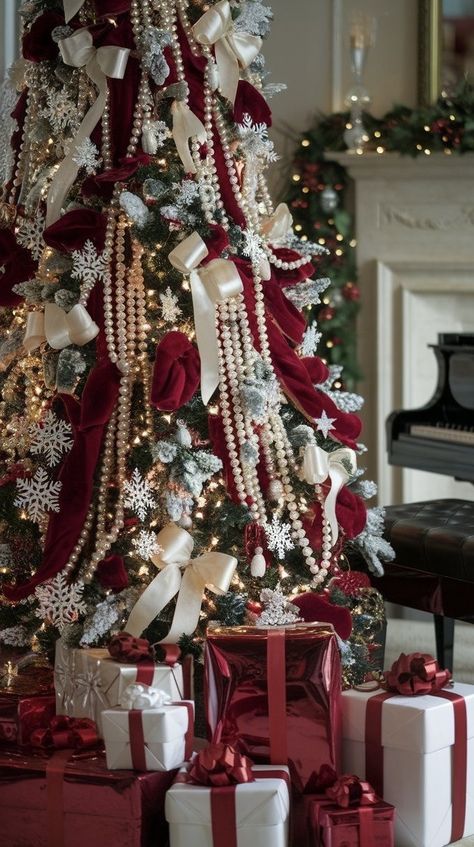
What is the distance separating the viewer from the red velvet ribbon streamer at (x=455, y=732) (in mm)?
2184

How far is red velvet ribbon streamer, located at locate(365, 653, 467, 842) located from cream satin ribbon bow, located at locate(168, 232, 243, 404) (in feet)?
2.29

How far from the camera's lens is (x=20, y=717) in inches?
88.4

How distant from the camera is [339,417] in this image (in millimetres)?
2709

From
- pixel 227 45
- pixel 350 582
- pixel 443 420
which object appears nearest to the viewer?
pixel 227 45

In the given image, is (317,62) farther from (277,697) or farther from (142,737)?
(142,737)

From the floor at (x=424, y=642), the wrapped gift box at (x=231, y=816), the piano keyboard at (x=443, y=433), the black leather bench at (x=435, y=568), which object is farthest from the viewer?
the piano keyboard at (x=443, y=433)

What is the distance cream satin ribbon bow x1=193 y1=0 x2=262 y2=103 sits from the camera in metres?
2.52

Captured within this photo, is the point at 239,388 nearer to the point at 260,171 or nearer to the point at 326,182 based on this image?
the point at 260,171

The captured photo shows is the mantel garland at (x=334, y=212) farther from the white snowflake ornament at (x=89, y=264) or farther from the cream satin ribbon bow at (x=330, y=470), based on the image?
the white snowflake ornament at (x=89, y=264)

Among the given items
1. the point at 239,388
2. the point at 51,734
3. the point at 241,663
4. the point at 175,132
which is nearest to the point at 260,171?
the point at 175,132

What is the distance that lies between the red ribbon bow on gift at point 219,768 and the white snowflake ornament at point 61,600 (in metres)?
0.54

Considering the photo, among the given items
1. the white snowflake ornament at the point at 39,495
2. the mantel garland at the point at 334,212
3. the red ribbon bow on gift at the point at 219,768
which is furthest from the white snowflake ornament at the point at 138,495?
the mantel garland at the point at 334,212

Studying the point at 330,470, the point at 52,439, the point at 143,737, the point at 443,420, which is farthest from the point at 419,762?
the point at 443,420

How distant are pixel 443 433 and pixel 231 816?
7.33 ft
